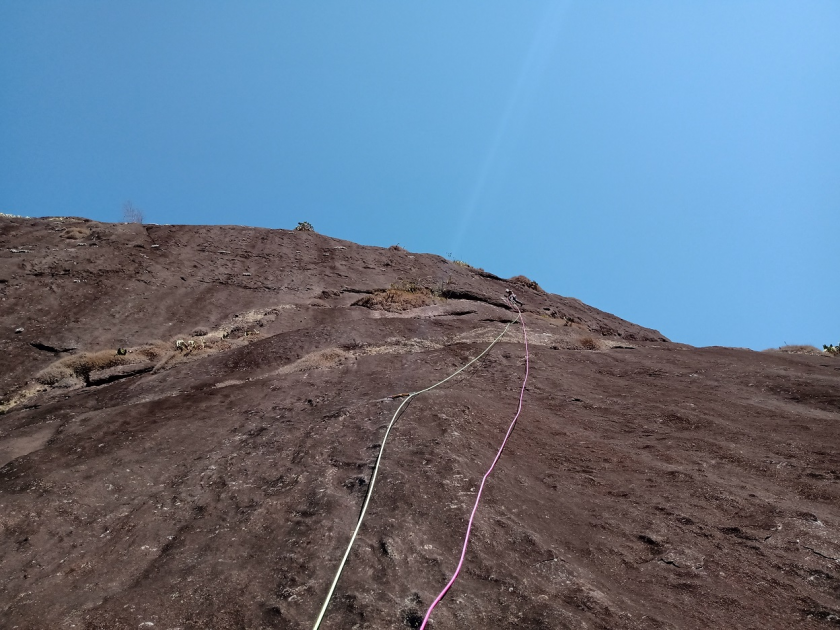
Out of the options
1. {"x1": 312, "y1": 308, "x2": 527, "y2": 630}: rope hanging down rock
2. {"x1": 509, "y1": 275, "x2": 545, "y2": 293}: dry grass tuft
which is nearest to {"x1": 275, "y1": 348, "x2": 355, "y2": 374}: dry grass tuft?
{"x1": 312, "y1": 308, "x2": 527, "y2": 630}: rope hanging down rock

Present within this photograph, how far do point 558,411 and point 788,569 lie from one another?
14.8 ft

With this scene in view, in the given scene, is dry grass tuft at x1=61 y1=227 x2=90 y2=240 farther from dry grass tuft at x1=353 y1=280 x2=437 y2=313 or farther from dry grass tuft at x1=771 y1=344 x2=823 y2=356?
dry grass tuft at x1=771 y1=344 x2=823 y2=356

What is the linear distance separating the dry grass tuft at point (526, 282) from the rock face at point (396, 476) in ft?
23.1

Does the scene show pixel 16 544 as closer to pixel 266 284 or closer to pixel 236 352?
pixel 236 352

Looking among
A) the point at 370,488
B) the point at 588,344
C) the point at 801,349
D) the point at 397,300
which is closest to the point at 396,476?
the point at 370,488

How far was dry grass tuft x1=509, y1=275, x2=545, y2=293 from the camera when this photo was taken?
21047 mm

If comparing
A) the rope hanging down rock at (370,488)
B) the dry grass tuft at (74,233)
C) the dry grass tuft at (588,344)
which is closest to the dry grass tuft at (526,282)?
the dry grass tuft at (588,344)

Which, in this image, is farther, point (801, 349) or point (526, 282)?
point (526, 282)

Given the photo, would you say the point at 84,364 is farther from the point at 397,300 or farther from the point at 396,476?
the point at 396,476

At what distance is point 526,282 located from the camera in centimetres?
2123

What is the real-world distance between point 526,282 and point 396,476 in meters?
16.3

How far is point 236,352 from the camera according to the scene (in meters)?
11.4

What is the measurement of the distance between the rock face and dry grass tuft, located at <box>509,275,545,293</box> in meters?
7.05

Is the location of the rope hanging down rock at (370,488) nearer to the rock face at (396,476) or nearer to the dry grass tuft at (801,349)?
the rock face at (396,476)
